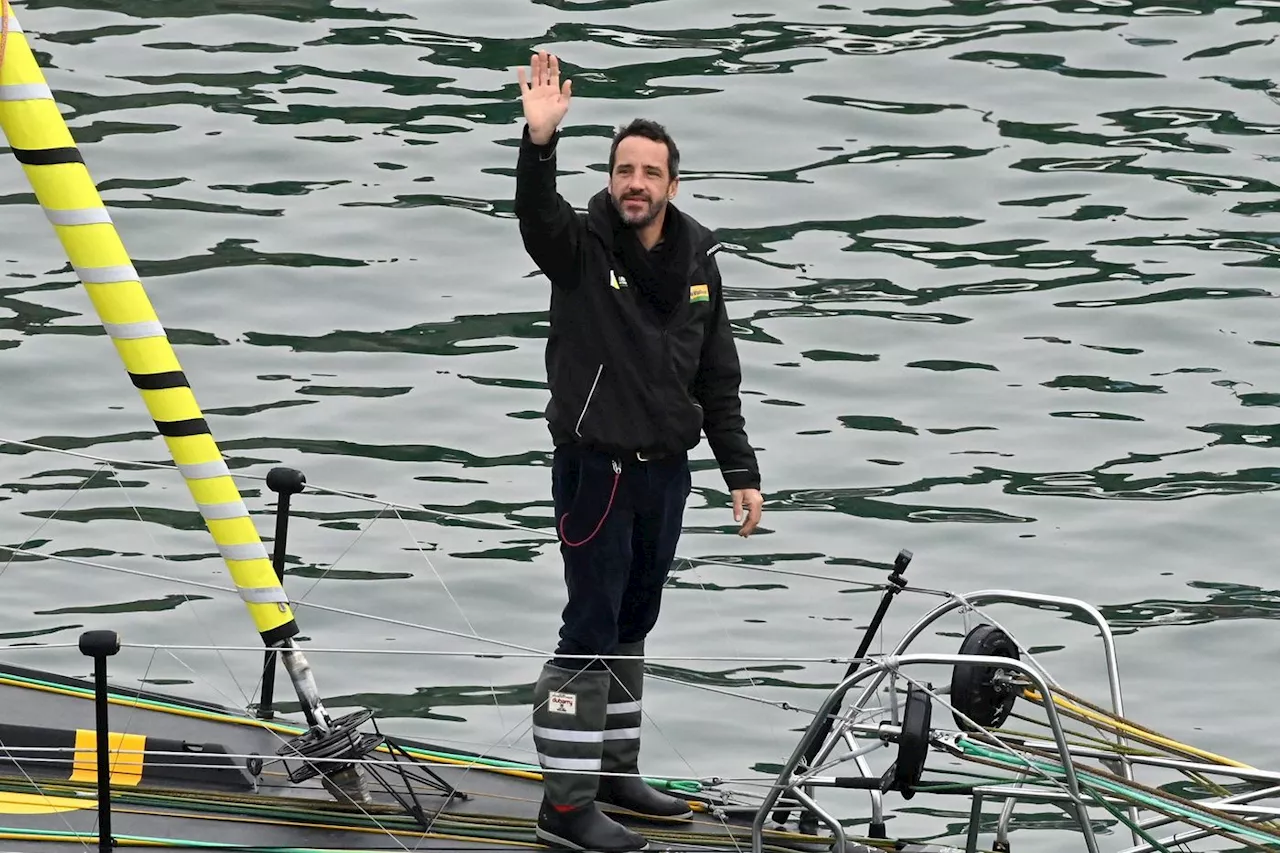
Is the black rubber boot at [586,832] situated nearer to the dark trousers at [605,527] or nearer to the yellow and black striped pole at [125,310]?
the dark trousers at [605,527]

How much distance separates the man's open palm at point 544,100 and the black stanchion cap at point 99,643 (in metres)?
1.81

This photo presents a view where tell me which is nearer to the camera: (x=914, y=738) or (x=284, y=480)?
(x=914, y=738)

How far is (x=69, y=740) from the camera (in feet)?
24.7

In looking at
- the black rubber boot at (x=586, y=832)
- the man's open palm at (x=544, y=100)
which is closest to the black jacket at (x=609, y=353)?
the man's open palm at (x=544, y=100)

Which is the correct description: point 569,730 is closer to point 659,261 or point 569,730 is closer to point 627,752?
point 627,752

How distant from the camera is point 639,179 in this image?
6.92 m

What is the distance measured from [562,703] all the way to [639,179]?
5.28ft

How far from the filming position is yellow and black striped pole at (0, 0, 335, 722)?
723 centimetres

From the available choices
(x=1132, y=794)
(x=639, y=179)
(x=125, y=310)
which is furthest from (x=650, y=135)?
(x=1132, y=794)

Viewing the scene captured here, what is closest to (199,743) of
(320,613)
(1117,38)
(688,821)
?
(688,821)

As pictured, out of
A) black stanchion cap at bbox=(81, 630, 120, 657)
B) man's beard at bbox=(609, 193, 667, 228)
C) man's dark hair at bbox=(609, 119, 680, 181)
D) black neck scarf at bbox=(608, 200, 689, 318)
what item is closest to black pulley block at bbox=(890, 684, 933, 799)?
black neck scarf at bbox=(608, 200, 689, 318)

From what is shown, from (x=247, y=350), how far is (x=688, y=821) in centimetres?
697

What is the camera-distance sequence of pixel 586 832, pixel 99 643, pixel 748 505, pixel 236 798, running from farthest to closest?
1. pixel 748 505
2. pixel 236 798
3. pixel 586 832
4. pixel 99 643

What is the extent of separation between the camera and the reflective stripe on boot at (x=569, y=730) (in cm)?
705
